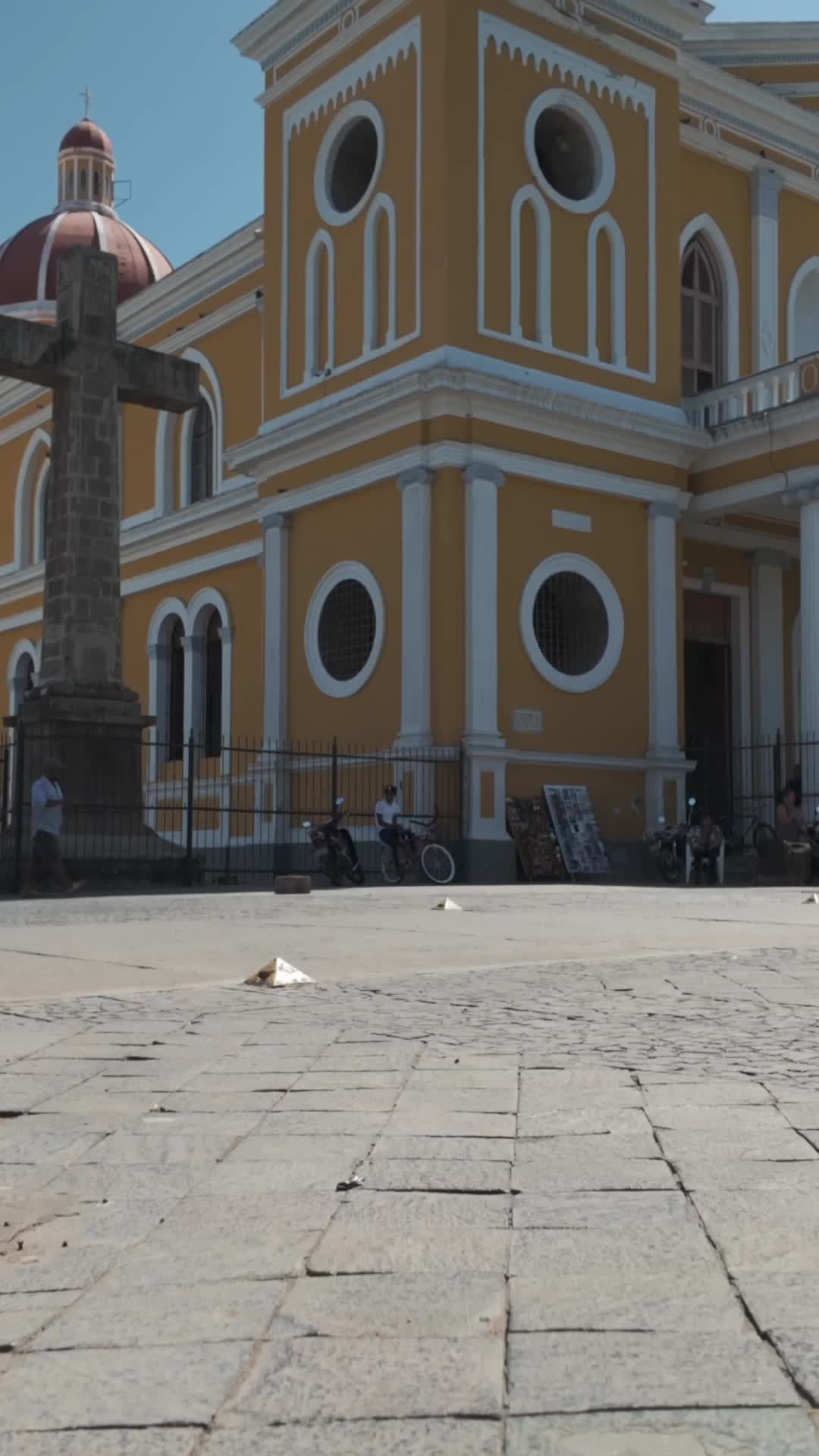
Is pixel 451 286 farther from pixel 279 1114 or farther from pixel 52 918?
pixel 279 1114

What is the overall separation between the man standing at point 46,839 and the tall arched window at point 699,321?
13.5 m

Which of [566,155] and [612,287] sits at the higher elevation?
[566,155]

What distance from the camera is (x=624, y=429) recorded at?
21.8 metres

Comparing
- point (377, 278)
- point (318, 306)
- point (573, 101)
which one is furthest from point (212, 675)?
point (573, 101)

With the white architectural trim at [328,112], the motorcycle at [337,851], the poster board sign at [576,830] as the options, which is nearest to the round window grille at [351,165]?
the white architectural trim at [328,112]

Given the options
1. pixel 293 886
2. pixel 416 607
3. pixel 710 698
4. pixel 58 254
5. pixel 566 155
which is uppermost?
pixel 58 254

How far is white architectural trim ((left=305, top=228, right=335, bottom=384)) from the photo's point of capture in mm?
23062

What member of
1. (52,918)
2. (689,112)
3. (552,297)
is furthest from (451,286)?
(52,918)

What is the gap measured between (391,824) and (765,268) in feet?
40.5

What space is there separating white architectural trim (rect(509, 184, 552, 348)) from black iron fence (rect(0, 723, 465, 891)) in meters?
5.96

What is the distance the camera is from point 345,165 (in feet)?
77.2

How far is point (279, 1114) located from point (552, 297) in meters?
19.2

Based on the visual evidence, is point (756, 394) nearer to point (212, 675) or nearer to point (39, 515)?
point (212, 675)

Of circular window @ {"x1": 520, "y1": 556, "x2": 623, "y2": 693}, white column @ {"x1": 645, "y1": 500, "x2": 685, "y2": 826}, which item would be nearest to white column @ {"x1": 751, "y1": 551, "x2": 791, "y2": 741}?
white column @ {"x1": 645, "y1": 500, "x2": 685, "y2": 826}
